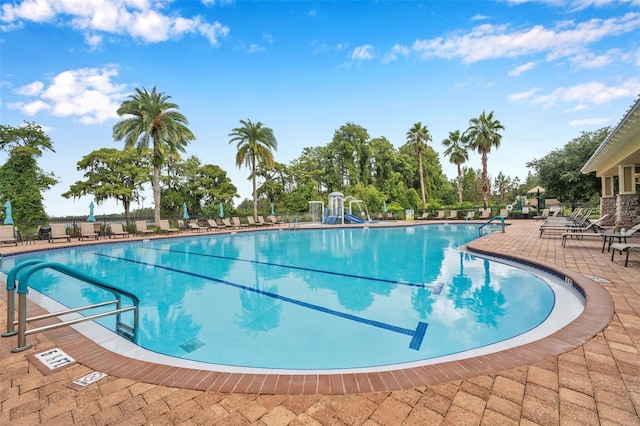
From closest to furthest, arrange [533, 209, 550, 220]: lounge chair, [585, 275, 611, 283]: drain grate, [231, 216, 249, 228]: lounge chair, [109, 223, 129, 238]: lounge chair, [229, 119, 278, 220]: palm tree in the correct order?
1. [585, 275, 611, 283]: drain grate
2. [109, 223, 129, 238]: lounge chair
3. [231, 216, 249, 228]: lounge chair
4. [533, 209, 550, 220]: lounge chair
5. [229, 119, 278, 220]: palm tree

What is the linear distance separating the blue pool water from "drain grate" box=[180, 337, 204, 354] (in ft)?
0.05

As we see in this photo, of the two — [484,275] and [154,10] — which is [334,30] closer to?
[154,10]

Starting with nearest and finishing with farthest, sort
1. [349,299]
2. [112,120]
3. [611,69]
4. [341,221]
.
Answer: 1. [349,299]
2. [611,69]
3. [112,120]
4. [341,221]

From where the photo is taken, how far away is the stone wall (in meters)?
11.5

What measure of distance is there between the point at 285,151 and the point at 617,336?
116 ft

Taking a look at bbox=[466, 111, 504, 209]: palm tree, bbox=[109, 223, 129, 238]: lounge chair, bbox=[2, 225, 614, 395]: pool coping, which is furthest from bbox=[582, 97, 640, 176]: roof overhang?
bbox=[109, 223, 129, 238]: lounge chair

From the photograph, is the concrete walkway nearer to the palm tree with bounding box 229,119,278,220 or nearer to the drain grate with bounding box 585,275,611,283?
the drain grate with bounding box 585,275,611,283

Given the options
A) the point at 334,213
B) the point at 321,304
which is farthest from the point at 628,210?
the point at 334,213

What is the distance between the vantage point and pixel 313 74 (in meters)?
20.6

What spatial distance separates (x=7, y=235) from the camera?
13203 millimetres

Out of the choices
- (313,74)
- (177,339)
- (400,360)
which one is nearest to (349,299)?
(400,360)

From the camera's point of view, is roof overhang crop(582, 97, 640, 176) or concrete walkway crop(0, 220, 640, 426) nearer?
concrete walkway crop(0, 220, 640, 426)

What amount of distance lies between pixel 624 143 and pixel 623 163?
2708mm

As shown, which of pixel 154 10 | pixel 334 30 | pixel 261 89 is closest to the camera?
pixel 154 10
